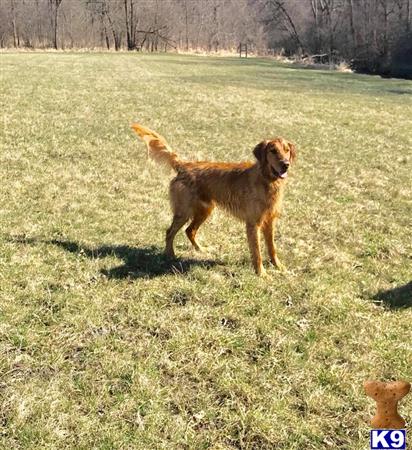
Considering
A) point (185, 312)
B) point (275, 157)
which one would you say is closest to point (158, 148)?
point (275, 157)

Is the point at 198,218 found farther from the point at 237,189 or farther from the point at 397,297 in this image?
the point at 397,297

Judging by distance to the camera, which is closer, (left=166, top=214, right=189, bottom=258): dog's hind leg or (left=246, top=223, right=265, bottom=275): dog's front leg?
(left=246, top=223, right=265, bottom=275): dog's front leg

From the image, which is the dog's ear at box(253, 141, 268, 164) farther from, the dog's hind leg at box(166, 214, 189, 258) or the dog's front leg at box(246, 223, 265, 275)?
the dog's hind leg at box(166, 214, 189, 258)

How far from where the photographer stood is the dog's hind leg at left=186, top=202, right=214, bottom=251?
5043 mm

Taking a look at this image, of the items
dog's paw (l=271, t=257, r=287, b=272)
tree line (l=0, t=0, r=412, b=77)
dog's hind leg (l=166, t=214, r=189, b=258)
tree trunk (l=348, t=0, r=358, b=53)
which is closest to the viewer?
dog's paw (l=271, t=257, r=287, b=272)

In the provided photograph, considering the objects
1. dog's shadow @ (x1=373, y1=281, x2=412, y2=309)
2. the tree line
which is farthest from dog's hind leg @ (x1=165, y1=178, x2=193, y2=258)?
the tree line

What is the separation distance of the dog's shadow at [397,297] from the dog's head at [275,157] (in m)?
1.43

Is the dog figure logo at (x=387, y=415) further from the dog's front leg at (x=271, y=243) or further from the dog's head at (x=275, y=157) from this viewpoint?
the dog's front leg at (x=271, y=243)

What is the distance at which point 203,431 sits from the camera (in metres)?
A: 2.73

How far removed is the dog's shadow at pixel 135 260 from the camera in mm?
4586

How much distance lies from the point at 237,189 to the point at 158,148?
3.67 feet

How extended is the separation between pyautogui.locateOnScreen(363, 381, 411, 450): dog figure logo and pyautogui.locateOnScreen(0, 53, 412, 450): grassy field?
0.25m

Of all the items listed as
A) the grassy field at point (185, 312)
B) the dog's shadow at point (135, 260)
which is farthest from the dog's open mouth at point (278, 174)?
the dog's shadow at point (135, 260)

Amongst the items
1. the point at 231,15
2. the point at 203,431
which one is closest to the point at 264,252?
the point at 203,431
